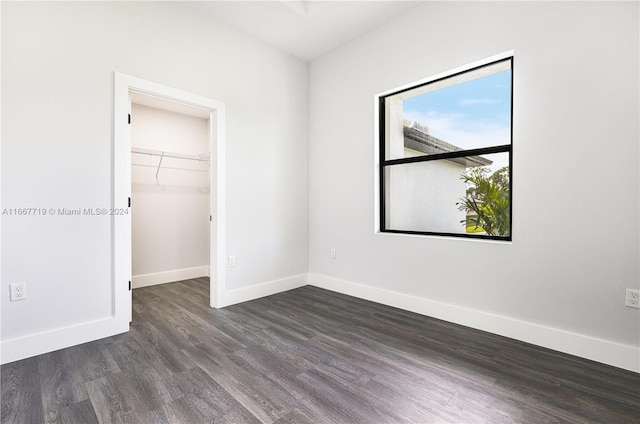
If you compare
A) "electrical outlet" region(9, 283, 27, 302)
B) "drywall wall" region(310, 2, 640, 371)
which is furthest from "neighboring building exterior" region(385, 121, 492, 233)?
"electrical outlet" region(9, 283, 27, 302)

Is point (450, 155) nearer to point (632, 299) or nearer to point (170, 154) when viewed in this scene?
point (632, 299)

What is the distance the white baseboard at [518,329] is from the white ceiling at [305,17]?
2.75 m

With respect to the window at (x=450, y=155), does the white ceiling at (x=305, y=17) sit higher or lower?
higher

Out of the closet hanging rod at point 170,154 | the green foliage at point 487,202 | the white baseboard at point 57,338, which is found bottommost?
the white baseboard at point 57,338

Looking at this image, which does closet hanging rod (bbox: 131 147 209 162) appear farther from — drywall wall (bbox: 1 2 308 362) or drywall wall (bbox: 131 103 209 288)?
drywall wall (bbox: 1 2 308 362)

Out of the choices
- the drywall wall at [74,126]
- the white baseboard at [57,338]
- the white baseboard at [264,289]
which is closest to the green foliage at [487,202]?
the white baseboard at [264,289]

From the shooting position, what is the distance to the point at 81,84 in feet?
7.58

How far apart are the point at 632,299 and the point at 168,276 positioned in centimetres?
457

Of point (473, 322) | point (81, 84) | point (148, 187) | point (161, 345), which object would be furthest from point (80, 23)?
point (473, 322)

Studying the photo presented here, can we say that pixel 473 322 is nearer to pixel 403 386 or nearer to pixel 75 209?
pixel 403 386

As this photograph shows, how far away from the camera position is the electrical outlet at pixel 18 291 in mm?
2061

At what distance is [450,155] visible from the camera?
2820mm

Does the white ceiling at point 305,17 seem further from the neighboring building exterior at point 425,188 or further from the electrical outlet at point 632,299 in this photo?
the electrical outlet at point 632,299

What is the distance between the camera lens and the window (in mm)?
2557
